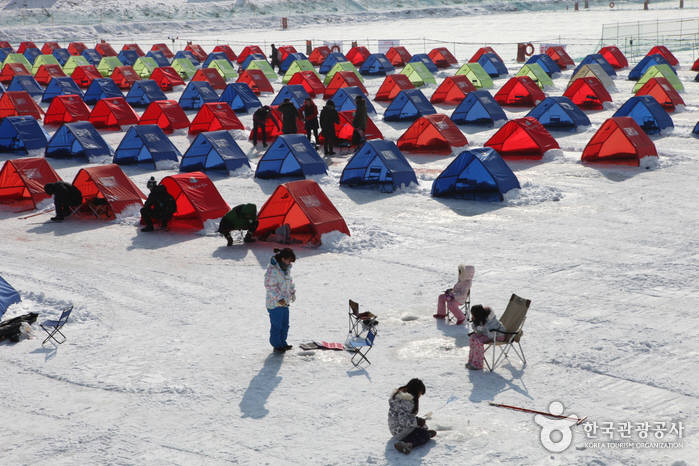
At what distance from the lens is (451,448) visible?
8.87 m

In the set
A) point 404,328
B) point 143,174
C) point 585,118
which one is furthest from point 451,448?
point 585,118

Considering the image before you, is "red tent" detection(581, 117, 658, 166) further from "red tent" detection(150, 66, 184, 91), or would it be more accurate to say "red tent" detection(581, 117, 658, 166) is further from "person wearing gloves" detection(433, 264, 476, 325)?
"red tent" detection(150, 66, 184, 91)

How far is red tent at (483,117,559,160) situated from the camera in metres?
23.9

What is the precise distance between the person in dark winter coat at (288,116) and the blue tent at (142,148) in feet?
10.6

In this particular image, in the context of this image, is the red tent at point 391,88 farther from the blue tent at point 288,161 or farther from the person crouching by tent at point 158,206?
the person crouching by tent at point 158,206

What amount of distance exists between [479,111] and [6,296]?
19.7 m

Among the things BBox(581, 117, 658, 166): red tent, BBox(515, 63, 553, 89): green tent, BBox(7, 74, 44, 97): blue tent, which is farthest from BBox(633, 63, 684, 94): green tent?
BBox(7, 74, 44, 97): blue tent

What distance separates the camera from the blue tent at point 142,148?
2448 cm

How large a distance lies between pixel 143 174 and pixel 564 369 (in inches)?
615

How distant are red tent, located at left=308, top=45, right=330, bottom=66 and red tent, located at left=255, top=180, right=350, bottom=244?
36886 mm

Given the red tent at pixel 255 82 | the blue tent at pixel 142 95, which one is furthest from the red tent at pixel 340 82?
the blue tent at pixel 142 95

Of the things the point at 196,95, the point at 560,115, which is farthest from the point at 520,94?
the point at 196,95

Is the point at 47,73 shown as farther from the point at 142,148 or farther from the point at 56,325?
the point at 56,325

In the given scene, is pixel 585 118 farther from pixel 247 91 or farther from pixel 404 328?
pixel 404 328
